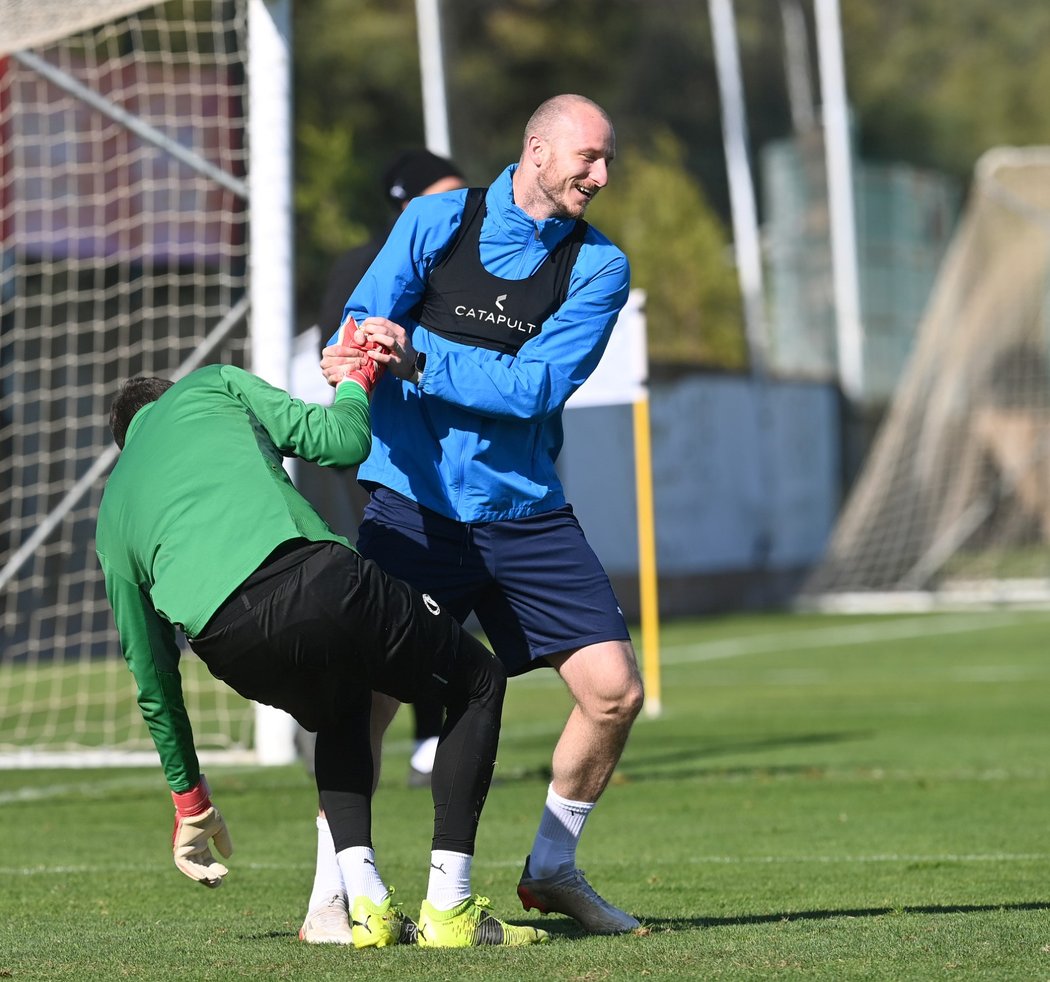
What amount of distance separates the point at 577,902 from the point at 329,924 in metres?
0.69

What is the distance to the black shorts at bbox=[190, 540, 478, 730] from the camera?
4.65 m

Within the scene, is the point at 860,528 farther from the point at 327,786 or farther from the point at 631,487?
the point at 327,786

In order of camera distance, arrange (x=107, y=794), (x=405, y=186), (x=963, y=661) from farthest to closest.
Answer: (x=963, y=661) < (x=107, y=794) < (x=405, y=186)

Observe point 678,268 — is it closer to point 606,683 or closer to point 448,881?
point 606,683

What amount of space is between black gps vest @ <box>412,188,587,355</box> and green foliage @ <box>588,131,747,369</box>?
90.7 ft

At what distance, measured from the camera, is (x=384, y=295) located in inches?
212

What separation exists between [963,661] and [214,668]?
41.3 feet

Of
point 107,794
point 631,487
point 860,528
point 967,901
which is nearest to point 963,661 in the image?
point 631,487

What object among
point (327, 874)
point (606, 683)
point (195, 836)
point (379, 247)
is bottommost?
point (327, 874)

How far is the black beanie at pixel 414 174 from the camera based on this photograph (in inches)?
339

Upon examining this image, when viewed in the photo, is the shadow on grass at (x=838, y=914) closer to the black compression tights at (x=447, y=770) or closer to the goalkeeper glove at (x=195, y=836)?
the black compression tights at (x=447, y=770)

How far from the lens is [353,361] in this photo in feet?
16.5

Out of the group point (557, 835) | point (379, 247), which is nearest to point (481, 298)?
point (557, 835)

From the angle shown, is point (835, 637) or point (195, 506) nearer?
point (195, 506)
